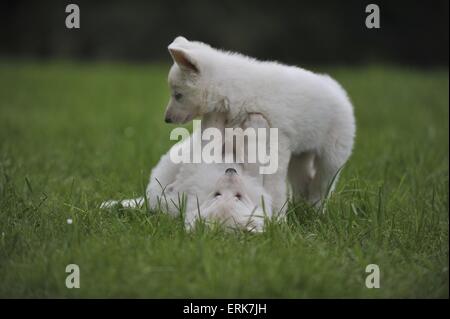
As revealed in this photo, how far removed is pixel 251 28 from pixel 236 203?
1242 centimetres

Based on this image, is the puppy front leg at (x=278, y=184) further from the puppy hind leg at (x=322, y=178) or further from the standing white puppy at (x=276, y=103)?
the puppy hind leg at (x=322, y=178)

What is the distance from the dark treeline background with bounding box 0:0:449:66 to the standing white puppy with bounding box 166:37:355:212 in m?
11.0

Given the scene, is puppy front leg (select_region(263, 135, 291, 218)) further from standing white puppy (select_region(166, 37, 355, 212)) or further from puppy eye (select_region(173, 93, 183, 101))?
puppy eye (select_region(173, 93, 183, 101))

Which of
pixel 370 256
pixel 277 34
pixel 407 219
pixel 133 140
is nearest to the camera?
pixel 370 256

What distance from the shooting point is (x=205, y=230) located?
3492mm

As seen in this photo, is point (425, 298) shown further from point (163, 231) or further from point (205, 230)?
point (163, 231)

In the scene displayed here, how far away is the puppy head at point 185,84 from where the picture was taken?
14.1ft

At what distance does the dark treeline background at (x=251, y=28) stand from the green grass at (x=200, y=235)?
8770mm

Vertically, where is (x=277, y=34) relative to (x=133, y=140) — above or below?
above

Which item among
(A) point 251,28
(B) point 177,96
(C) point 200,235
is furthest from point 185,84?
(A) point 251,28

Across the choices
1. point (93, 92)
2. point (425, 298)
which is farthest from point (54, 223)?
point (93, 92)

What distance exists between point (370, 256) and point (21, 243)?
5.76ft

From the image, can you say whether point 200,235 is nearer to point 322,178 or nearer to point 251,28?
point 322,178

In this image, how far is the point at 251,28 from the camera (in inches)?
617
